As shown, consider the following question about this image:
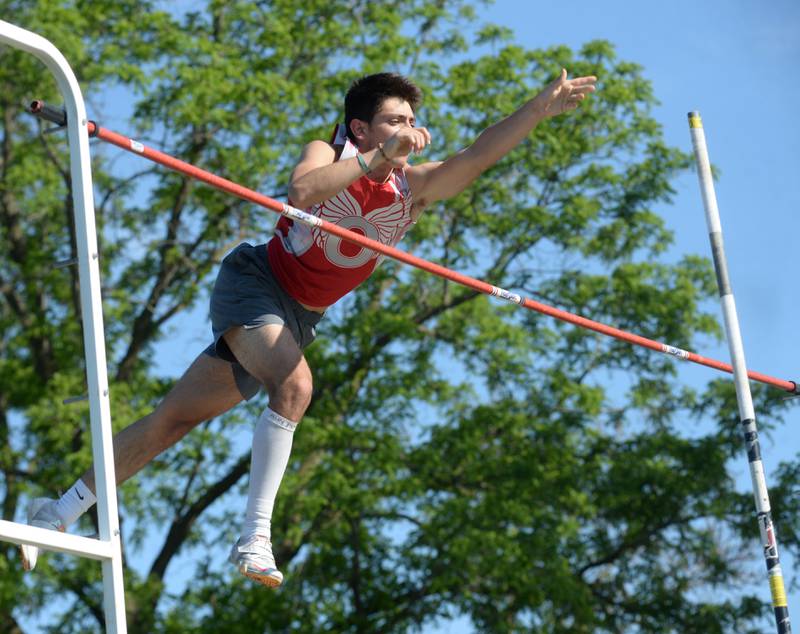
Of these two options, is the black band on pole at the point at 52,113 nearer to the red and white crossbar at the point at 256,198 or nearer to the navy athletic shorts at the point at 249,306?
the red and white crossbar at the point at 256,198

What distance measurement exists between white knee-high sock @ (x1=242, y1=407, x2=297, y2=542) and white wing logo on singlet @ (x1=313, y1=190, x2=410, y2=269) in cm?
60

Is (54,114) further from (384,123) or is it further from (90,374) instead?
(384,123)

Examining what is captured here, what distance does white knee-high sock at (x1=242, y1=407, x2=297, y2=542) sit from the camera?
445 cm

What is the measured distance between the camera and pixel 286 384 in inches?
176

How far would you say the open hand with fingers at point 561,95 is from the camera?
4703mm

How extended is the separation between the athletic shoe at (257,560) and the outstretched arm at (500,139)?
1363 millimetres

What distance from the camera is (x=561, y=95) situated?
4746 millimetres

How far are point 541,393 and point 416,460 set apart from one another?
159 cm

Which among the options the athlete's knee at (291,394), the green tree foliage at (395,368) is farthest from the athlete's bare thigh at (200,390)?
the green tree foliage at (395,368)

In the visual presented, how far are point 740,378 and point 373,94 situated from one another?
1722mm

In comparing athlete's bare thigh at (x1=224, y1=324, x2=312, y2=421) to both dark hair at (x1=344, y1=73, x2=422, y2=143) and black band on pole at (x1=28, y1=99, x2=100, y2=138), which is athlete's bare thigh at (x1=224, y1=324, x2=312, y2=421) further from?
black band on pole at (x1=28, y1=99, x2=100, y2=138)

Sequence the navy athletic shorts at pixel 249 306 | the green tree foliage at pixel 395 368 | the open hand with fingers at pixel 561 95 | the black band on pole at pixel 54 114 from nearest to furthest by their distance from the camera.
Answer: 1. the black band on pole at pixel 54 114
2. the navy athletic shorts at pixel 249 306
3. the open hand with fingers at pixel 561 95
4. the green tree foliage at pixel 395 368

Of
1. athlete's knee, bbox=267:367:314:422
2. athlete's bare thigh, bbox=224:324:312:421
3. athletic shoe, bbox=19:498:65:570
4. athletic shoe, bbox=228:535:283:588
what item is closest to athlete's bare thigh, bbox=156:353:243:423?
athlete's bare thigh, bbox=224:324:312:421

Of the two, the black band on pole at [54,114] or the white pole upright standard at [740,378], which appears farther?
the white pole upright standard at [740,378]
